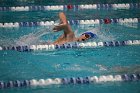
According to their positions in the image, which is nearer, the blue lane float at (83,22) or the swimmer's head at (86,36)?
the swimmer's head at (86,36)

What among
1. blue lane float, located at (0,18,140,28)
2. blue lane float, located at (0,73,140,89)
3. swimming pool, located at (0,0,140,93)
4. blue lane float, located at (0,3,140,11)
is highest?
blue lane float, located at (0,3,140,11)

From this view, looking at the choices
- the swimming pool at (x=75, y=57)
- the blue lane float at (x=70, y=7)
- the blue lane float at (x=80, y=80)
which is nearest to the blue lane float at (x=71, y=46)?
the swimming pool at (x=75, y=57)

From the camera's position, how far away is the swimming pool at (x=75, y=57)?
442 centimetres

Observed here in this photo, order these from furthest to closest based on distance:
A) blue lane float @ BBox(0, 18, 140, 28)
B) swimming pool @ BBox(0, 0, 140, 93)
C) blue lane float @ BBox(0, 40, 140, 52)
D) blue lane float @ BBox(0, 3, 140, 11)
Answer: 1. blue lane float @ BBox(0, 3, 140, 11)
2. blue lane float @ BBox(0, 18, 140, 28)
3. blue lane float @ BBox(0, 40, 140, 52)
4. swimming pool @ BBox(0, 0, 140, 93)

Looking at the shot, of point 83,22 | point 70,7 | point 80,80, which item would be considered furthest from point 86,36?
point 70,7

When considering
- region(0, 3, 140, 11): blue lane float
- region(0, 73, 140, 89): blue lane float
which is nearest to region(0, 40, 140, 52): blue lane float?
region(0, 73, 140, 89): blue lane float

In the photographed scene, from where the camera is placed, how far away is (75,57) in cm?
545

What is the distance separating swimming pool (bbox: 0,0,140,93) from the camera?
4422 mm

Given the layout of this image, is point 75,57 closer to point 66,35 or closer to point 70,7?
point 66,35

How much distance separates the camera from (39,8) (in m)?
8.60

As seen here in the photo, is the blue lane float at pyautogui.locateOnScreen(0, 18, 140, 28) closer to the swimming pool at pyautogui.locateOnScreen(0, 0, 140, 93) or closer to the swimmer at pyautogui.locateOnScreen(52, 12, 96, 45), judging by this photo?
the swimming pool at pyautogui.locateOnScreen(0, 0, 140, 93)

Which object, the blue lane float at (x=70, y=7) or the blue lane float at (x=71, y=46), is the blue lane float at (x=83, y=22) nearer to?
the blue lane float at (x=70, y=7)

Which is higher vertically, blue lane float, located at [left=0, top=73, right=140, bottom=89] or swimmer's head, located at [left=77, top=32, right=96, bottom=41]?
swimmer's head, located at [left=77, top=32, right=96, bottom=41]

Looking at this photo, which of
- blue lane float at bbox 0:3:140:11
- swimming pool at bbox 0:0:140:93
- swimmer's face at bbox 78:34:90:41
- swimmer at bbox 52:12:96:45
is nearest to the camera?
swimming pool at bbox 0:0:140:93
